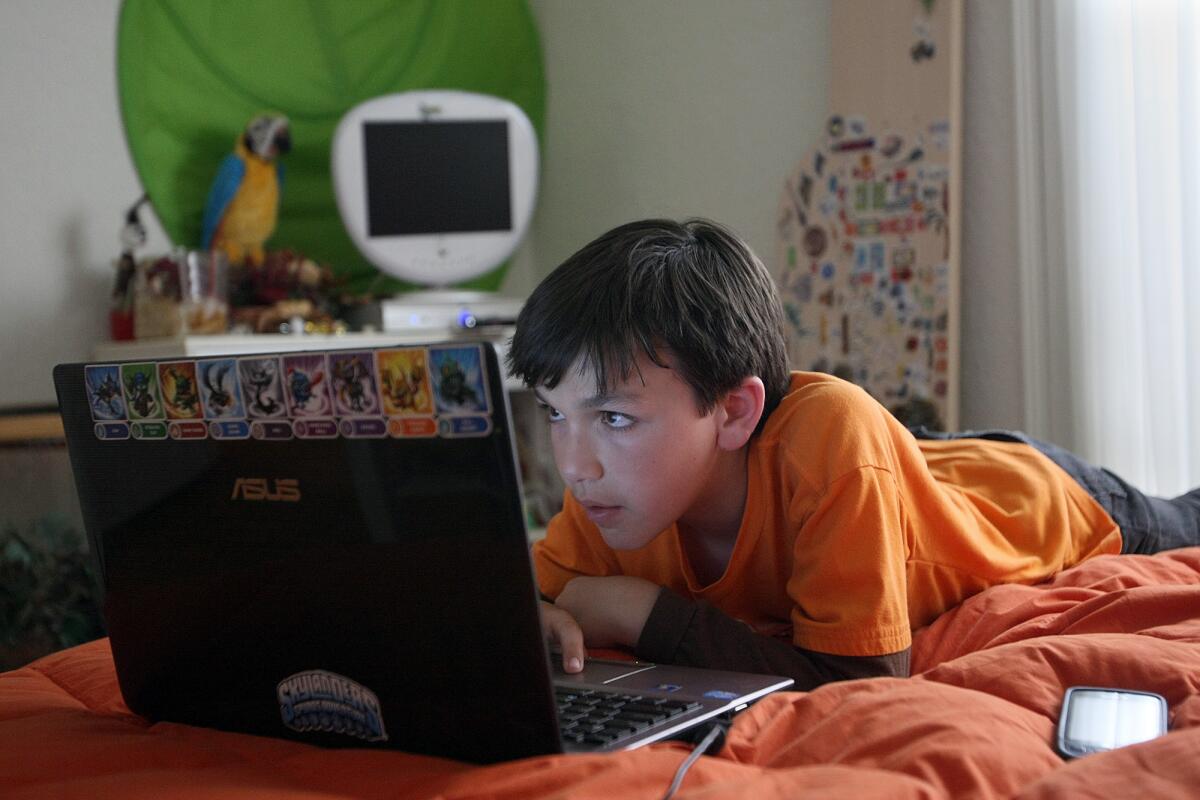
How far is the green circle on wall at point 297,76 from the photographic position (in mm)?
2912

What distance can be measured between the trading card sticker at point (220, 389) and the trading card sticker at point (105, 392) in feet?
0.26

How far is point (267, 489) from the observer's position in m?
0.78

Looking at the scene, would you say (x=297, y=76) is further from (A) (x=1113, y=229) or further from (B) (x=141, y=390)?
(B) (x=141, y=390)

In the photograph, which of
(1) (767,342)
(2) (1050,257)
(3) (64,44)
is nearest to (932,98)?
(2) (1050,257)

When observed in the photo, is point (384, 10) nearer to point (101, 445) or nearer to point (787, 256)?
point (787, 256)

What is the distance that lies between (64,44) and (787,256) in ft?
5.52

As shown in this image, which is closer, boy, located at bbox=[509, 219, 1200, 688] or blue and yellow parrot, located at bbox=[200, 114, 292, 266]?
boy, located at bbox=[509, 219, 1200, 688]

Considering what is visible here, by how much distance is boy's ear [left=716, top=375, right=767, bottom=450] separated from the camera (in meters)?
1.15

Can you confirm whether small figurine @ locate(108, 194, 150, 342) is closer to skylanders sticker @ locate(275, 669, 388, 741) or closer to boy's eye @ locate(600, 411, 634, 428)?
boy's eye @ locate(600, 411, 634, 428)

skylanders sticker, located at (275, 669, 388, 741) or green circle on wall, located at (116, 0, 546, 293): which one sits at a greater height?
green circle on wall, located at (116, 0, 546, 293)

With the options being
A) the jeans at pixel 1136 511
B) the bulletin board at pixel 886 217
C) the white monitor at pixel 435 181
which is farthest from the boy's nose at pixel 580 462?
the white monitor at pixel 435 181

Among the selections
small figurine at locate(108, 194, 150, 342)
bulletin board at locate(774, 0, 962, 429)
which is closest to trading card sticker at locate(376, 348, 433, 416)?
bulletin board at locate(774, 0, 962, 429)

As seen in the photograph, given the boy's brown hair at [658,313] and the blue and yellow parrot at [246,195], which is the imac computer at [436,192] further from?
the boy's brown hair at [658,313]

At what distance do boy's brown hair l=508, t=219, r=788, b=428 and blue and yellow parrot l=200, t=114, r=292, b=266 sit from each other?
1.91m
